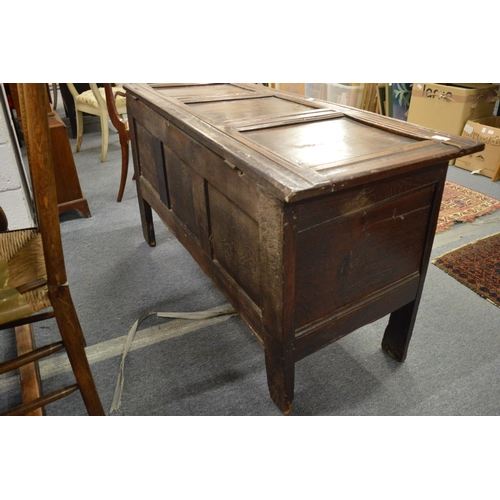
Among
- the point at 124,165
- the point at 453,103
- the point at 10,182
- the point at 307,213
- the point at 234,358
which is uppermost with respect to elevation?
the point at 307,213

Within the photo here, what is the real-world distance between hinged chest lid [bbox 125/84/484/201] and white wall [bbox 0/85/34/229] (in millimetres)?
648

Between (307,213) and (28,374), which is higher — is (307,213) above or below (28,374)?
above

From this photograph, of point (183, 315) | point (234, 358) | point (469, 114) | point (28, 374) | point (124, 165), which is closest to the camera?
point (28, 374)

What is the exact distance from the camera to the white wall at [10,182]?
1766 millimetres

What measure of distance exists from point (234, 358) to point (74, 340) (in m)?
0.57

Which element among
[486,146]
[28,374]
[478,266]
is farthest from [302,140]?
[486,146]

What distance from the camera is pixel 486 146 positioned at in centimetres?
279

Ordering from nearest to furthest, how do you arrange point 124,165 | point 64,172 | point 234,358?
point 234,358, point 64,172, point 124,165

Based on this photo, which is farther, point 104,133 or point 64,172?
point 104,133

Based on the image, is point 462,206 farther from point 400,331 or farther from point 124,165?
point 124,165

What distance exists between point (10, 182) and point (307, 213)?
152 centimetres

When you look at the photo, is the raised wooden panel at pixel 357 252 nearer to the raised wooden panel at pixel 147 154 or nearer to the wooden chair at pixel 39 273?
the wooden chair at pixel 39 273

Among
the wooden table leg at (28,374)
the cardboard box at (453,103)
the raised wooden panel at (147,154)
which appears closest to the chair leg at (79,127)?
the raised wooden panel at (147,154)

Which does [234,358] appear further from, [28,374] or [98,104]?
[98,104]
